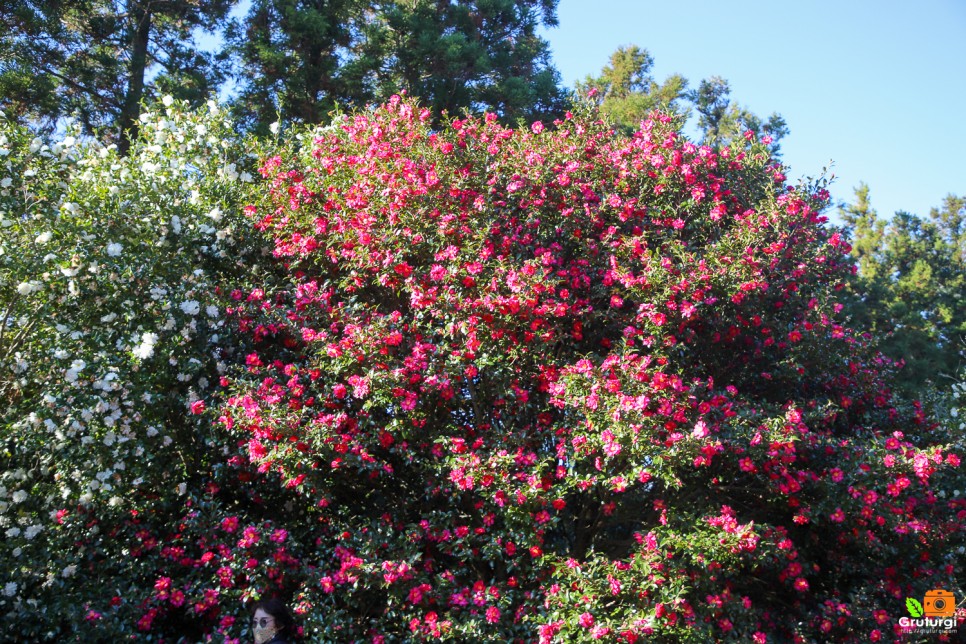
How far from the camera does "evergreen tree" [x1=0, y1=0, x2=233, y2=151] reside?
39.1ft

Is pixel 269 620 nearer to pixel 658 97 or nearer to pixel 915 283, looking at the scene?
pixel 658 97

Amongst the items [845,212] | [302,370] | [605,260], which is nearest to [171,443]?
[302,370]

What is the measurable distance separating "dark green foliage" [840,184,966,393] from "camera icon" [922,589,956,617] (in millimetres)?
14008

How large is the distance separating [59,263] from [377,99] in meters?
8.89

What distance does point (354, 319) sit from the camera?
5.38 metres

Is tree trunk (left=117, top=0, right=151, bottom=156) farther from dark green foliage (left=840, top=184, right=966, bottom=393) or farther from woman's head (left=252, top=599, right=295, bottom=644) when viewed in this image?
dark green foliage (left=840, top=184, right=966, bottom=393)

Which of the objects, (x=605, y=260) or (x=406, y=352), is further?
(x=605, y=260)

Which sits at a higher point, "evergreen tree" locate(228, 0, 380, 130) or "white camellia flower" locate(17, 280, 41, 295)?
"evergreen tree" locate(228, 0, 380, 130)

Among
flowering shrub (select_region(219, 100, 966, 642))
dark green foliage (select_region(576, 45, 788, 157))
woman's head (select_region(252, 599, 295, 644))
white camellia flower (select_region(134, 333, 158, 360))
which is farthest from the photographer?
dark green foliage (select_region(576, 45, 788, 157))

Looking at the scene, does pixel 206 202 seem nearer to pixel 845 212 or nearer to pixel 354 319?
pixel 354 319

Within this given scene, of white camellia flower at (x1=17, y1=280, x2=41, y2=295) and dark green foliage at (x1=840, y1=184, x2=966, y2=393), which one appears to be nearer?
white camellia flower at (x1=17, y1=280, x2=41, y2=295)

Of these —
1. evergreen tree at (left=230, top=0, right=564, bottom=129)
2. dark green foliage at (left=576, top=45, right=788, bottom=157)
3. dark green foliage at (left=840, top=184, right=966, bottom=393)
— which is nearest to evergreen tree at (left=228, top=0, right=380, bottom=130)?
evergreen tree at (left=230, top=0, right=564, bottom=129)

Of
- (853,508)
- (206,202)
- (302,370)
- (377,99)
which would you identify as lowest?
(853,508)

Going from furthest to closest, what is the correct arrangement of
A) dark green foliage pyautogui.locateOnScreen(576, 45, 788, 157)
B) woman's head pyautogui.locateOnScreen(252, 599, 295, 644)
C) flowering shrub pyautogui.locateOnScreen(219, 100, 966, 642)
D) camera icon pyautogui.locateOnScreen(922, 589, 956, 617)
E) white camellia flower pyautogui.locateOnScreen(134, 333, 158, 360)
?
dark green foliage pyautogui.locateOnScreen(576, 45, 788, 157), camera icon pyautogui.locateOnScreen(922, 589, 956, 617), white camellia flower pyautogui.locateOnScreen(134, 333, 158, 360), flowering shrub pyautogui.locateOnScreen(219, 100, 966, 642), woman's head pyautogui.locateOnScreen(252, 599, 295, 644)
